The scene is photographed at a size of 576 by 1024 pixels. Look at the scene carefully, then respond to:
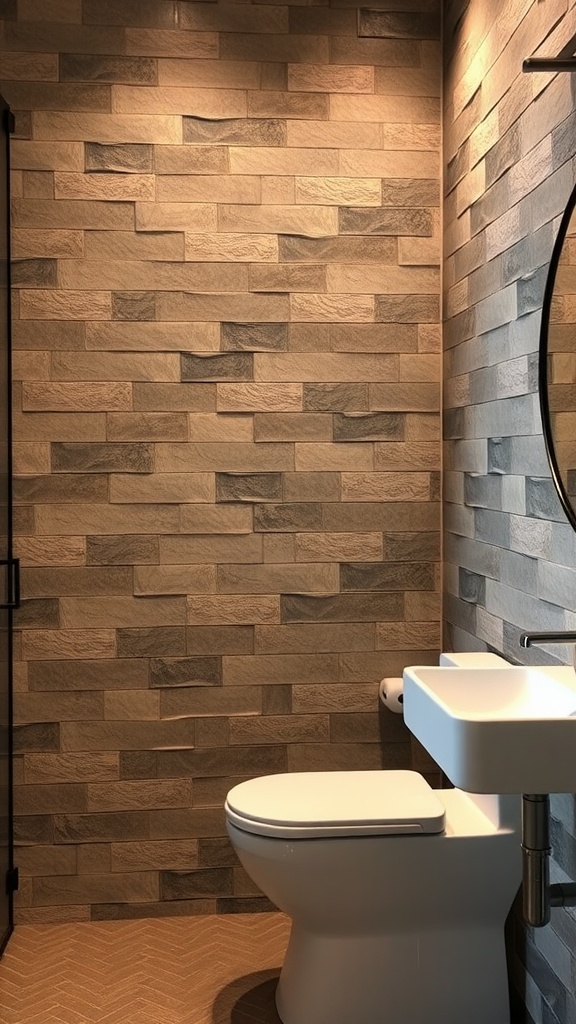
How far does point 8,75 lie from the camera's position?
301 cm

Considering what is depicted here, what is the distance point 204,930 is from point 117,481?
1.31 meters

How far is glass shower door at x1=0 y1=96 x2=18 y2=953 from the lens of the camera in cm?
292

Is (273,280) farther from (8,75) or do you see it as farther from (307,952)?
(307,952)

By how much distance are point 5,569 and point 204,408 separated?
0.73 m

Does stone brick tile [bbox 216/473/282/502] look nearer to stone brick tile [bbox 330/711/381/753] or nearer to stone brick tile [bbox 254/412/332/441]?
stone brick tile [bbox 254/412/332/441]

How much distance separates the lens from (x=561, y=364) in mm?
2127

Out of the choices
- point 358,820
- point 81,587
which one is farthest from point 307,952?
point 81,587

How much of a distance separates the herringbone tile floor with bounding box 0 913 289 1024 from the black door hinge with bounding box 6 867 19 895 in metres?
0.13

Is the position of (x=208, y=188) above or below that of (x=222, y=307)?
above

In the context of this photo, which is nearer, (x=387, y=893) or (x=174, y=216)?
(x=387, y=893)

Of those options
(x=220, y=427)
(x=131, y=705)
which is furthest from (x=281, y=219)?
(x=131, y=705)

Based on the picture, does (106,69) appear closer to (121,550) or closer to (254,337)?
(254,337)

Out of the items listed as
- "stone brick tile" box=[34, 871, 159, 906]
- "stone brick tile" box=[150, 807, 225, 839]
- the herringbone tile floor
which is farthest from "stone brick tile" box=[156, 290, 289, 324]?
the herringbone tile floor

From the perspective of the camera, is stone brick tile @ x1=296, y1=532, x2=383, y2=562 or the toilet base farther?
stone brick tile @ x1=296, y1=532, x2=383, y2=562
